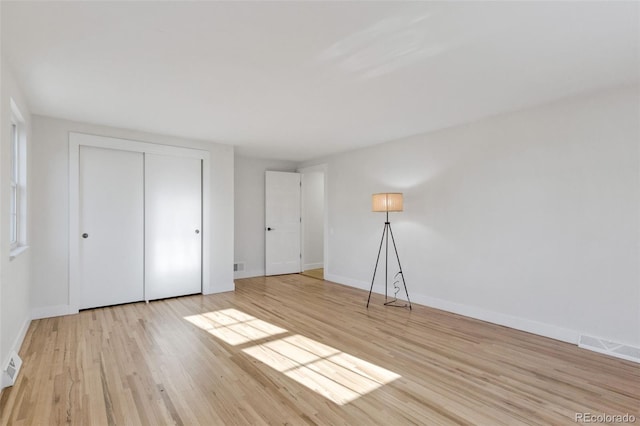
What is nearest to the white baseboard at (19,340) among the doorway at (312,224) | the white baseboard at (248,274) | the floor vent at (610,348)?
the white baseboard at (248,274)

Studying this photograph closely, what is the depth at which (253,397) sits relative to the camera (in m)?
2.25

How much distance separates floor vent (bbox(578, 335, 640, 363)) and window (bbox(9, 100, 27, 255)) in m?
5.73

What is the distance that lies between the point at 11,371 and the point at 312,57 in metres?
3.32

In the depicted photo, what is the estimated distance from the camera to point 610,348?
9.71 feet

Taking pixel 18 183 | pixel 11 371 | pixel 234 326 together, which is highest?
pixel 18 183

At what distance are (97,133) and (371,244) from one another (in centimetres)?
436

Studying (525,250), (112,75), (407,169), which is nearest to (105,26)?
(112,75)

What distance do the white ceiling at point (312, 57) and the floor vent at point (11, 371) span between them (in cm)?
237

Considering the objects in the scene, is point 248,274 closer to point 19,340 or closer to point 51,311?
point 51,311

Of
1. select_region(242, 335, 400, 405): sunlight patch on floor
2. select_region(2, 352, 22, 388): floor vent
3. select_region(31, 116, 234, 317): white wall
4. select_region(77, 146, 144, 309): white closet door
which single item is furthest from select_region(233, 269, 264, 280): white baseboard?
select_region(2, 352, 22, 388): floor vent

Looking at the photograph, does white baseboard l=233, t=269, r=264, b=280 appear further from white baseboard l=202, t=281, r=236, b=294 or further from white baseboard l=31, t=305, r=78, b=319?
white baseboard l=31, t=305, r=78, b=319

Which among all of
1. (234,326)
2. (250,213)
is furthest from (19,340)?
(250,213)

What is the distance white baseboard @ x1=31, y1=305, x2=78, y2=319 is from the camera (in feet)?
12.7

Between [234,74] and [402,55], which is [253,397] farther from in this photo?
[402,55]
